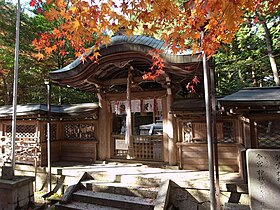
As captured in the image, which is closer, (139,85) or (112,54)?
(112,54)

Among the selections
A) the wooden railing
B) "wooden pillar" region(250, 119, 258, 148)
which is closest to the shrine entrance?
the wooden railing

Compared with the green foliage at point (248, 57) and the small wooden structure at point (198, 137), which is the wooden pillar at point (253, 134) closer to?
the small wooden structure at point (198, 137)

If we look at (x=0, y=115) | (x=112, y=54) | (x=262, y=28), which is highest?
(x=262, y=28)

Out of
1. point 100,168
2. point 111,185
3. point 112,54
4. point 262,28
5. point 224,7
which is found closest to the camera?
point 224,7

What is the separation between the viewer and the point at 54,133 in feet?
30.3

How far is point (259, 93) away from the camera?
5.12 m

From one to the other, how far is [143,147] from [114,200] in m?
3.08

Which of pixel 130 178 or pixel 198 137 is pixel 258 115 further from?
pixel 130 178

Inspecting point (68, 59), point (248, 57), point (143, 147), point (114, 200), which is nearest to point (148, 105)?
point (143, 147)

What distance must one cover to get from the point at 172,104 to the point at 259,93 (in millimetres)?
2893

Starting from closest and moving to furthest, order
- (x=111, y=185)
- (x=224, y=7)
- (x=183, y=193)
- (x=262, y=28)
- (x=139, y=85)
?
(x=224, y=7) < (x=183, y=193) < (x=111, y=185) < (x=139, y=85) < (x=262, y=28)

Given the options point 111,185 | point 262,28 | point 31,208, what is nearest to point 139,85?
point 111,185

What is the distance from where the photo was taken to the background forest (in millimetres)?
12453

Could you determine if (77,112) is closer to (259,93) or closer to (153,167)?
(153,167)
